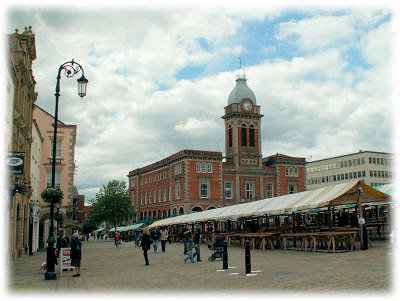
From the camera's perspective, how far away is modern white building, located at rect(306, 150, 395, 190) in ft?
314

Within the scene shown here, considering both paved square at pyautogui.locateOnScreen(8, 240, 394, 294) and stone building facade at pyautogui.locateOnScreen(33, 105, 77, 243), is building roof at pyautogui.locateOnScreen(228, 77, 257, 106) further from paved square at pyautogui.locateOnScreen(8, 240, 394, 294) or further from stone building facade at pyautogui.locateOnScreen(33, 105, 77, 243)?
paved square at pyautogui.locateOnScreen(8, 240, 394, 294)

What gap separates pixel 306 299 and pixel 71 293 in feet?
18.9

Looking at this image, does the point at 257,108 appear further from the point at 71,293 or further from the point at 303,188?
the point at 71,293

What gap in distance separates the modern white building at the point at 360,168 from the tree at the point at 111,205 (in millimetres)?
50510

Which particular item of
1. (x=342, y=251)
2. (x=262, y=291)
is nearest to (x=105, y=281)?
(x=262, y=291)

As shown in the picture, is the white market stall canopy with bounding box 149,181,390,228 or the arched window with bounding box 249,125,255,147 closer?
the white market stall canopy with bounding box 149,181,390,228

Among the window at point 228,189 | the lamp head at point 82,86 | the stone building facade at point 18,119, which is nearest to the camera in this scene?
the lamp head at point 82,86

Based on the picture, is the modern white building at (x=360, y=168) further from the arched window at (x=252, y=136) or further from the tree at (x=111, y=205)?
the tree at (x=111, y=205)

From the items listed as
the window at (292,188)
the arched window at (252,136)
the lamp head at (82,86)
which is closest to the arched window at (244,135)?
the arched window at (252,136)

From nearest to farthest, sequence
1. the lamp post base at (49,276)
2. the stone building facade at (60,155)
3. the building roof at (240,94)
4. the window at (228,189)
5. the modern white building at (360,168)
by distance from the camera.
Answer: the lamp post base at (49,276) → the stone building facade at (60,155) → the window at (228,189) → the building roof at (240,94) → the modern white building at (360,168)

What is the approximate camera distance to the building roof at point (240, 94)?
77863 mm

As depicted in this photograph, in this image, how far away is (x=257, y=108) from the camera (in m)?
78.6

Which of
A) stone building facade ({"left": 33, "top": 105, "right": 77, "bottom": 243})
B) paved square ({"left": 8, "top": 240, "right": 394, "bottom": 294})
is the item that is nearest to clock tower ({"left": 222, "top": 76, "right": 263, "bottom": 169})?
stone building facade ({"left": 33, "top": 105, "right": 77, "bottom": 243})

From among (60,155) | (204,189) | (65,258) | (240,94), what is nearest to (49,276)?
(65,258)
